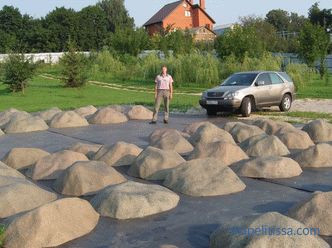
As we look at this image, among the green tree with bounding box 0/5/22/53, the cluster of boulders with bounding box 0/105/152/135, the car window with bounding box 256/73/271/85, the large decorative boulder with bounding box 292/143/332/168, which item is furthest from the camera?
the green tree with bounding box 0/5/22/53

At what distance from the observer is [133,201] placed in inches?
246

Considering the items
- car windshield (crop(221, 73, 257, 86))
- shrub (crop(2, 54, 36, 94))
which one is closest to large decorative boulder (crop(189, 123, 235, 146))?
car windshield (crop(221, 73, 257, 86))

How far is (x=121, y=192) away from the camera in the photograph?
6410 mm

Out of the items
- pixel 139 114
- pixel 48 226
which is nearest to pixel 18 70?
pixel 139 114

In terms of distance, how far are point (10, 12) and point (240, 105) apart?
251ft

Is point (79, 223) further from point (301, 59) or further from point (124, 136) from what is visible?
point (301, 59)

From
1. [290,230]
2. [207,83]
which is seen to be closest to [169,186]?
[290,230]

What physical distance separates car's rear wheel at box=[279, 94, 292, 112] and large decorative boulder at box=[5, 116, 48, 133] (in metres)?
8.63

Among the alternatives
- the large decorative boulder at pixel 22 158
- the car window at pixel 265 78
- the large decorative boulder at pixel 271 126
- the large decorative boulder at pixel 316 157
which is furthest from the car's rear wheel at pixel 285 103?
the large decorative boulder at pixel 22 158

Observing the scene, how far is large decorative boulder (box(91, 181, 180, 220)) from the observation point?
20.2 feet

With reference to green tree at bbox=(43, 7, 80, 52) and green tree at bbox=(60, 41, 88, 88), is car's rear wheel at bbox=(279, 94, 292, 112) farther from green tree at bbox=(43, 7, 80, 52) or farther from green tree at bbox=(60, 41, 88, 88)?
green tree at bbox=(43, 7, 80, 52)

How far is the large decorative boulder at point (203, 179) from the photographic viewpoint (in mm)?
7020

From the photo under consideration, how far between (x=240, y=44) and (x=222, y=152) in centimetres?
2375

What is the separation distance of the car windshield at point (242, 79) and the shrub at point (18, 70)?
1284 centimetres
